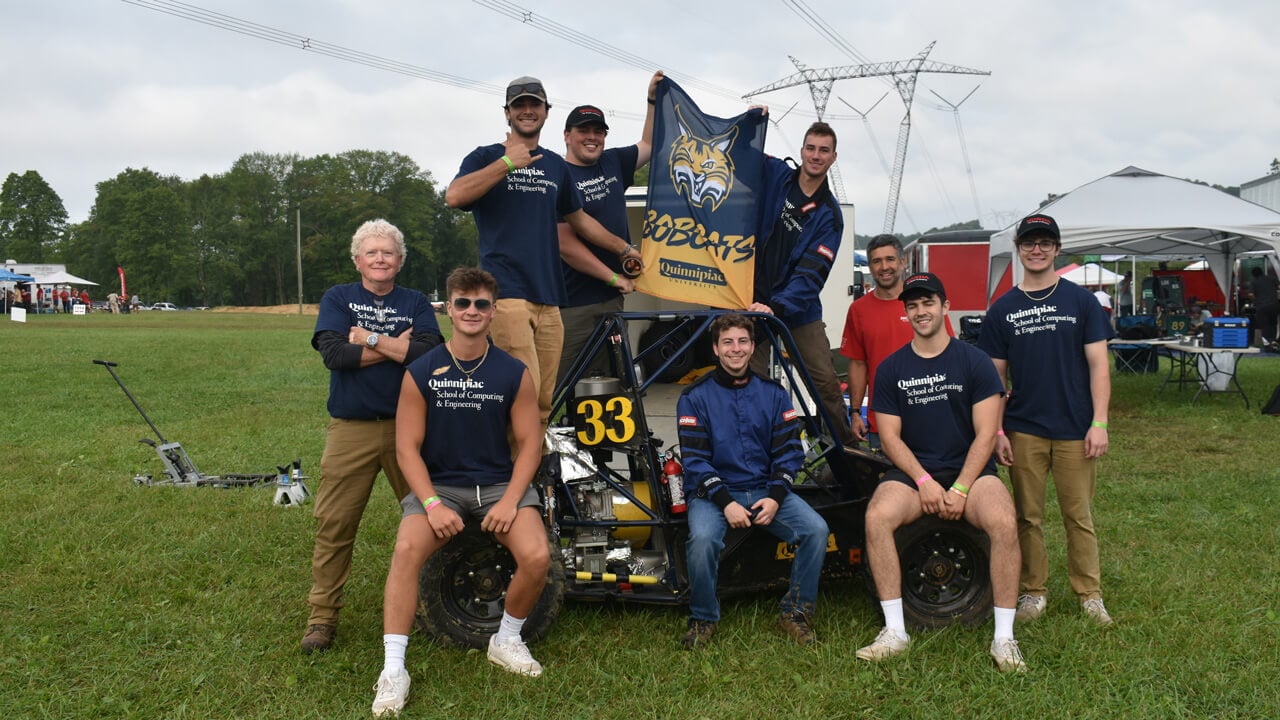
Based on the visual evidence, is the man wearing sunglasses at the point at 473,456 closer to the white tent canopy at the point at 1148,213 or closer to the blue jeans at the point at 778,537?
the blue jeans at the point at 778,537

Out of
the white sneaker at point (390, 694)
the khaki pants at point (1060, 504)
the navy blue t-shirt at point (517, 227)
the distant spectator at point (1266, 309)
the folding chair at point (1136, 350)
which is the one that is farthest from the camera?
the distant spectator at point (1266, 309)

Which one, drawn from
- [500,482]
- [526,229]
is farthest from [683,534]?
[526,229]

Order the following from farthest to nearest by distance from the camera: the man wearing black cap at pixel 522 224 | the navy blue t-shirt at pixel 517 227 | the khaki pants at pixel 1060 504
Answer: the navy blue t-shirt at pixel 517 227, the man wearing black cap at pixel 522 224, the khaki pants at pixel 1060 504

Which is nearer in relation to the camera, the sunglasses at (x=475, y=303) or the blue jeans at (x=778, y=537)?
the sunglasses at (x=475, y=303)

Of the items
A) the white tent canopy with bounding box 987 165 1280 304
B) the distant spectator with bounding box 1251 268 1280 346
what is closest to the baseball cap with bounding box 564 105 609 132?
the white tent canopy with bounding box 987 165 1280 304

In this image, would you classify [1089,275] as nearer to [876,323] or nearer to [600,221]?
[876,323]

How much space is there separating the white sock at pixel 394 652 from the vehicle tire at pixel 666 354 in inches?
101

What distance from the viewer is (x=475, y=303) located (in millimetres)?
3729

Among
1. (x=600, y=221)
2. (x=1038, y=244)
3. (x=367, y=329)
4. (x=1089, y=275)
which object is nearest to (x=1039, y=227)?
(x=1038, y=244)

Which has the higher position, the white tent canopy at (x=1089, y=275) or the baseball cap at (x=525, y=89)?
the white tent canopy at (x=1089, y=275)

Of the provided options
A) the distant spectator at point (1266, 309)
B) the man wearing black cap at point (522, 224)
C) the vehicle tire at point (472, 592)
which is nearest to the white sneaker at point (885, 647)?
the vehicle tire at point (472, 592)

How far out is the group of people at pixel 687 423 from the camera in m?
3.72

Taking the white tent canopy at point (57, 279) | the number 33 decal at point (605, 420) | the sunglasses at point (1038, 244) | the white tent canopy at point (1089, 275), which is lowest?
the number 33 decal at point (605, 420)

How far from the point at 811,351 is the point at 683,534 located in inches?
60.4
